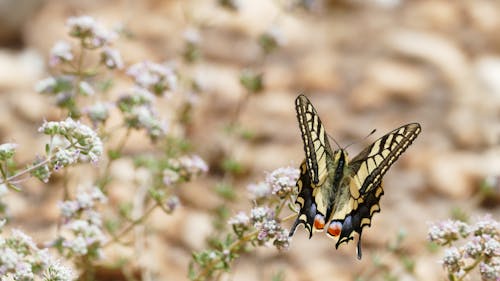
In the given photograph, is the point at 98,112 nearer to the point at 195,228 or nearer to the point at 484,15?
the point at 195,228

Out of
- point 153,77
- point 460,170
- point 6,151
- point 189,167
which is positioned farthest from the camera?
point 460,170

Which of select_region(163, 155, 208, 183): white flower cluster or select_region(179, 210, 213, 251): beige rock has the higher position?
select_region(179, 210, 213, 251): beige rock

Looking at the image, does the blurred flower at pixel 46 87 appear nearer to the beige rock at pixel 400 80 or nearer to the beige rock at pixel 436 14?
the beige rock at pixel 400 80

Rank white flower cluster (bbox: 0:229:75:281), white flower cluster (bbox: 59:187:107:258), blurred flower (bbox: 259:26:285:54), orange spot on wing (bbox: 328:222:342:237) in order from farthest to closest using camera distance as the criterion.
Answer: blurred flower (bbox: 259:26:285:54), white flower cluster (bbox: 59:187:107:258), orange spot on wing (bbox: 328:222:342:237), white flower cluster (bbox: 0:229:75:281)

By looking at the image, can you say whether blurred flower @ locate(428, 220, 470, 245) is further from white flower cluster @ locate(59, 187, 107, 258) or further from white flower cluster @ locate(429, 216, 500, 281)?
white flower cluster @ locate(59, 187, 107, 258)

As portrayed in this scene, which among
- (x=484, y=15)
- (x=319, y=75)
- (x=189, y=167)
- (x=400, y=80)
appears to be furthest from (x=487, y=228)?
(x=484, y=15)

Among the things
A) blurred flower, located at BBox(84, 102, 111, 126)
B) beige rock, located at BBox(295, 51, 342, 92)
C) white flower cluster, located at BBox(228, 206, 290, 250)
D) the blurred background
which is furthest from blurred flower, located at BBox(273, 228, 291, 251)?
beige rock, located at BBox(295, 51, 342, 92)

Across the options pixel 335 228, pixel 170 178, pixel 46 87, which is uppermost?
pixel 46 87
